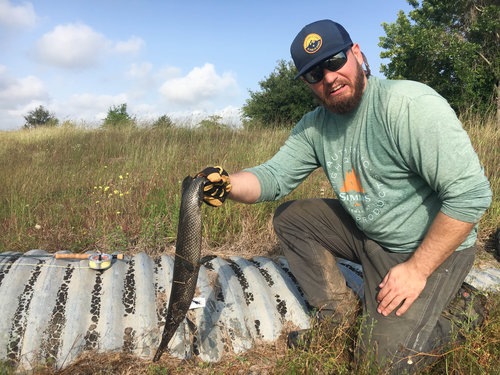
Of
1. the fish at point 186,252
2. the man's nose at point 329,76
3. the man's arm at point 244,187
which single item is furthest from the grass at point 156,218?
the man's nose at point 329,76

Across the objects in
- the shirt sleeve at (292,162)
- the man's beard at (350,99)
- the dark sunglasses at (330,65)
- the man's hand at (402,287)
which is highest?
the dark sunglasses at (330,65)

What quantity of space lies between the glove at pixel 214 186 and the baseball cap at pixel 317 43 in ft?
2.86

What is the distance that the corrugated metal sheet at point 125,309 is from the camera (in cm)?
224

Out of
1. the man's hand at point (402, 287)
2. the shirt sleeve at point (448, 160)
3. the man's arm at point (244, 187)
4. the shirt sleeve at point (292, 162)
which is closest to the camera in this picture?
the shirt sleeve at point (448, 160)

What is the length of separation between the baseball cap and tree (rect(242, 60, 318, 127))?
16.2 metres

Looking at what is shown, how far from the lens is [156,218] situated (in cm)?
420

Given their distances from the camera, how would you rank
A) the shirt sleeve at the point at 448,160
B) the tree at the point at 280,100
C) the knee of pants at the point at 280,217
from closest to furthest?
the shirt sleeve at the point at 448,160 → the knee of pants at the point at 280,217 → the tree at the point at 280,100

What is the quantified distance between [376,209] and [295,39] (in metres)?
1.26

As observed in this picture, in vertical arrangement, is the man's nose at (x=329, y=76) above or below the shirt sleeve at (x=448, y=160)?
above

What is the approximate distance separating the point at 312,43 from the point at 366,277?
164 cm

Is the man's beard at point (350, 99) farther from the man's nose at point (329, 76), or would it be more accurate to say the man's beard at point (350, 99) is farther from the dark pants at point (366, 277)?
the dark pants at point (366, 277)

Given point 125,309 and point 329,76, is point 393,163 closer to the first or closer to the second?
point 329,76

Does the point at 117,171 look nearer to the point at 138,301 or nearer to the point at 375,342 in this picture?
the point at 138,301

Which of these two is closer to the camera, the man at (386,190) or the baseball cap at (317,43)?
the man at (386,190)
